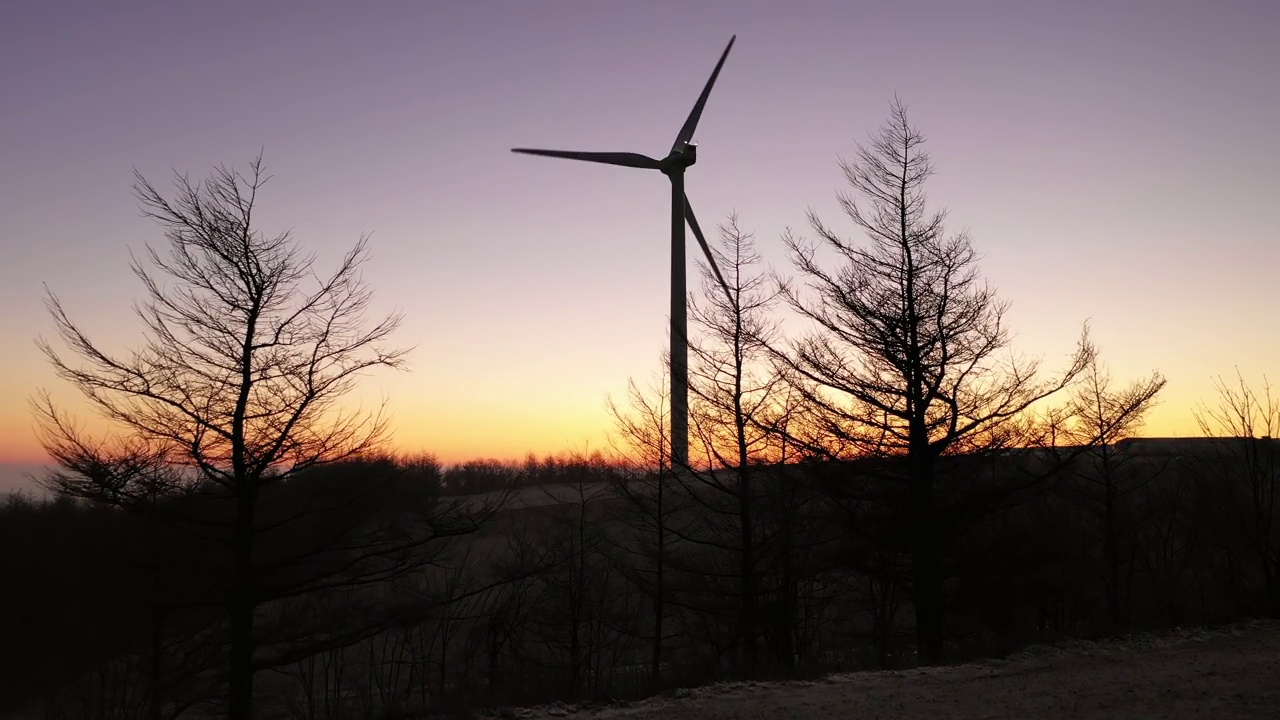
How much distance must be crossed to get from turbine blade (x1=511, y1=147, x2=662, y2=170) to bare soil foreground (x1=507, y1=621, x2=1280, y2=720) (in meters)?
22.8

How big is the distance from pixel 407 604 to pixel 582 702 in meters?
3.83

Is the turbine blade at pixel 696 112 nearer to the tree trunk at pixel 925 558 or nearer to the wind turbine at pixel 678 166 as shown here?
the wind turbine at pixel 678 166

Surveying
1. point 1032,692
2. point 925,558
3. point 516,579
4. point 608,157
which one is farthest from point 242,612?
point 608,157

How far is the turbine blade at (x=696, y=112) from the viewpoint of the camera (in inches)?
1226

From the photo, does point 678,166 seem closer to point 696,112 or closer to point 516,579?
point 696,112

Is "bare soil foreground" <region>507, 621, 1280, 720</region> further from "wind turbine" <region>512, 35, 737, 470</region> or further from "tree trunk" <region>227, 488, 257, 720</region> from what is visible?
"wind turbine" <region>512, 35, 737, 470</region>

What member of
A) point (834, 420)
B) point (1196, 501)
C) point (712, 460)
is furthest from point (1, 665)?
point (1196, 501)

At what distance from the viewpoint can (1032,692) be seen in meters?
9.75

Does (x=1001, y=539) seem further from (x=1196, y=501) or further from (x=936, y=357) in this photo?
(x=1196, y=501)

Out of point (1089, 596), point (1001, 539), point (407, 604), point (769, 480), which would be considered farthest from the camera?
point (1089, 596)

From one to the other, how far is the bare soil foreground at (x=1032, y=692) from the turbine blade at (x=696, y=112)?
2410 centimetres

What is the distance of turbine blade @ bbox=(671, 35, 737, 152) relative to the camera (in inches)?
1226

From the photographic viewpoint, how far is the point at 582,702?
32.4 ft

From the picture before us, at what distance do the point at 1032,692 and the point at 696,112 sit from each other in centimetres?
2625
